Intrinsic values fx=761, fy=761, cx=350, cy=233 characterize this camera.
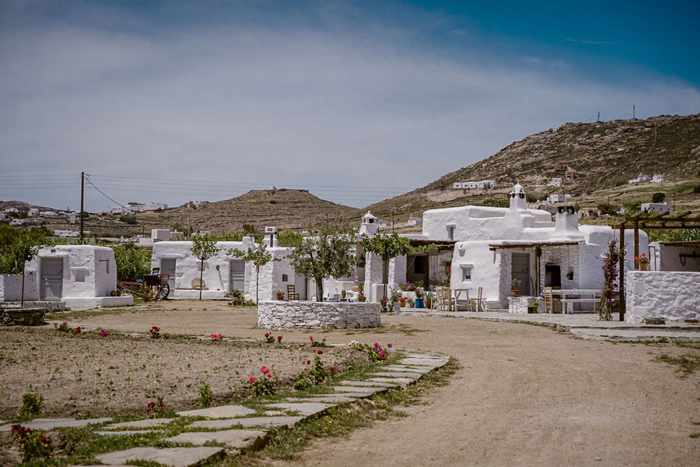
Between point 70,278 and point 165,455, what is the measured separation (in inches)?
1148

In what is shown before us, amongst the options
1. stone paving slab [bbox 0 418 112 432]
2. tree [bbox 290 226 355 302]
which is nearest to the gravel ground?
stone paving slab [bbox 0 418 112 432]

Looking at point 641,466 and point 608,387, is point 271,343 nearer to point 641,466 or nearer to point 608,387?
point 608,387

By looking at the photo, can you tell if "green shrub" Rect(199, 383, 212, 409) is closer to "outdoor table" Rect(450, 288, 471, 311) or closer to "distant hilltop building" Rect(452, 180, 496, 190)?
"outdoor table" Rect(450, 288, 471, 311)

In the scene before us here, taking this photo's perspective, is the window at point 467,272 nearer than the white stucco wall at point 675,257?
No

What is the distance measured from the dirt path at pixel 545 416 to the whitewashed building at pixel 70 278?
20.9m

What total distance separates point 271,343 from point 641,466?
1106 cm

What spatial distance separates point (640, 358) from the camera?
1384 centimetres

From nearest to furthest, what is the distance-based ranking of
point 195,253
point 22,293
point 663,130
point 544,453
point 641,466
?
point 641,466, point 544,453, point 22,293, point 195,253, point 663,130

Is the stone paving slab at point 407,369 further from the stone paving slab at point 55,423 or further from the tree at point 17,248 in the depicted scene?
the tree at point 17,248

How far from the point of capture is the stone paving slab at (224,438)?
20.7ft

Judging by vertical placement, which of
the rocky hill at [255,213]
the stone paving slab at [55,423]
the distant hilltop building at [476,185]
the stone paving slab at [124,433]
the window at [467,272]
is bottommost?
the stone paving slab at [55,423]

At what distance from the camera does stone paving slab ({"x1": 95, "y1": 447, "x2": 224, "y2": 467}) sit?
5.61m

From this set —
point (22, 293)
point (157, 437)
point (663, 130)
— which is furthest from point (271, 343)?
point (663, 130)

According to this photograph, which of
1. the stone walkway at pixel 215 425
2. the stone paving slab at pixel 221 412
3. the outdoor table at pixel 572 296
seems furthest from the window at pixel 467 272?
the stone paving slab at pixel 221 412
